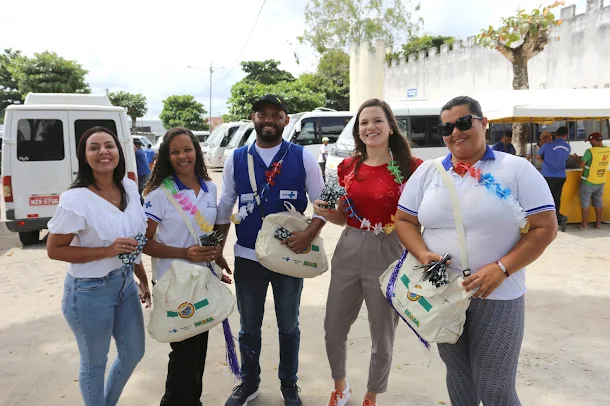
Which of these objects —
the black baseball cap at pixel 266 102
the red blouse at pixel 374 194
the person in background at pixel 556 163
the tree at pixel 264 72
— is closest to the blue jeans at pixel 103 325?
the black baseball cap at pixel 266 102

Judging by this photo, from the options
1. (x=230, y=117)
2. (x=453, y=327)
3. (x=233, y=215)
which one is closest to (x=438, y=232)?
(x=453, y=327)

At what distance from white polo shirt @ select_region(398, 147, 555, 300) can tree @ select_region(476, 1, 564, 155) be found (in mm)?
11912

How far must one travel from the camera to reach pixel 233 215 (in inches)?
120

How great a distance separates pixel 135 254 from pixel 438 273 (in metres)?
1.53

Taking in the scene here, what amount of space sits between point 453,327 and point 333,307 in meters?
0.98

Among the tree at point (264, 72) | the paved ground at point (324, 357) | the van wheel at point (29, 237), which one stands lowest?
the paved ground at point (324, 357)

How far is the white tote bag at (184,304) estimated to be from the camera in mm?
2506

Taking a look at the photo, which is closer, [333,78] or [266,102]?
[266,102]

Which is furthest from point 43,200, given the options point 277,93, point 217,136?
point 277,93

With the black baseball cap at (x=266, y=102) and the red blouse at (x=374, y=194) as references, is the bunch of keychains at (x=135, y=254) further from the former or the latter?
the red blouse at (x=374, y=194)

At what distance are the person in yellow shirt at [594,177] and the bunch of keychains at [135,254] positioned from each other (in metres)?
8.42

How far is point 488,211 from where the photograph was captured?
203 centimetres

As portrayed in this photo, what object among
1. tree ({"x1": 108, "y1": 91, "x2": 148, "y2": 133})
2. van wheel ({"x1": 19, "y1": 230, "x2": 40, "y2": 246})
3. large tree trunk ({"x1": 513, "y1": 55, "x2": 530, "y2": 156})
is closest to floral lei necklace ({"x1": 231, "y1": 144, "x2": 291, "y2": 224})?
van wheel ({"x1": 19, "y1": 230, "x2": 40, "y2": 246})

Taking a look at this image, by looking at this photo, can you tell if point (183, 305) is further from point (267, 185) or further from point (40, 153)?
point (40, 153)
